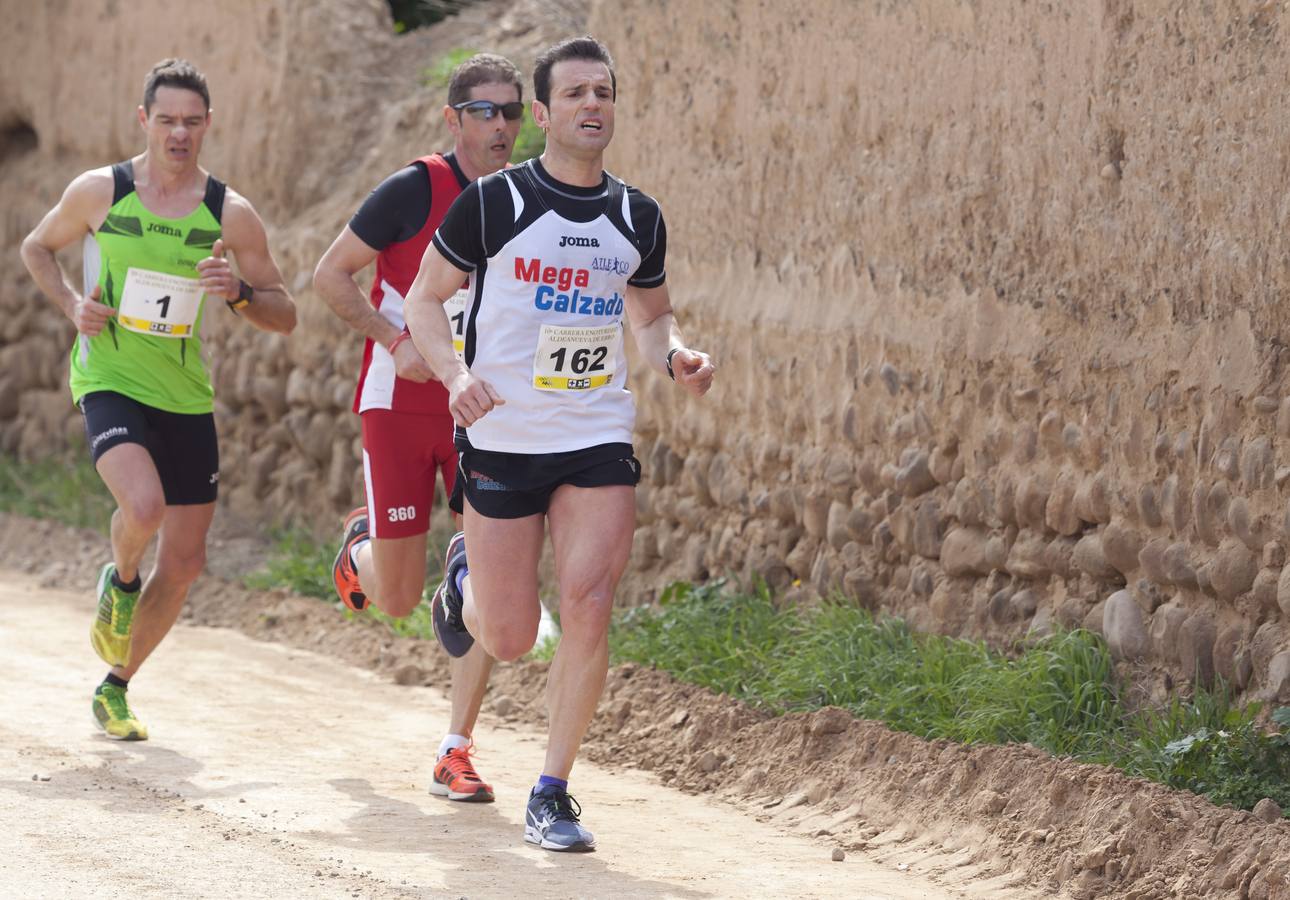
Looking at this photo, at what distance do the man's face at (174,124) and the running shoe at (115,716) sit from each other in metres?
1.97

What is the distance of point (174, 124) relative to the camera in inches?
268

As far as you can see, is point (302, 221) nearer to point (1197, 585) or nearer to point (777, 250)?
point (777, 250)

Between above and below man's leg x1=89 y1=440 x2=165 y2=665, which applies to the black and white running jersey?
above

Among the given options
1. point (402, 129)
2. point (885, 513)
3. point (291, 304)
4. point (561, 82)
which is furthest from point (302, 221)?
point (561, 82)

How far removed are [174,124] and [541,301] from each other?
2.24 m

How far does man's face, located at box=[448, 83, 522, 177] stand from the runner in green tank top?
3.67ft

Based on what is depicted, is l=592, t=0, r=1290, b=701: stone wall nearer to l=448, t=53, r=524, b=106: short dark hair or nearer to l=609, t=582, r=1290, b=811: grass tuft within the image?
l=609, t=582, r=1290, b=811: grass tuft

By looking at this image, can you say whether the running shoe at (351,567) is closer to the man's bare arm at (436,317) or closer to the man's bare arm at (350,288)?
the man's bare arm at (350,288)

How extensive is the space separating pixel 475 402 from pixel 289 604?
4.85 m

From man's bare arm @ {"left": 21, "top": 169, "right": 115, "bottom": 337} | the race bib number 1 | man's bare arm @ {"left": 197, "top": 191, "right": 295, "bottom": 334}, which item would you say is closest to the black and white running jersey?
the race bib number 1

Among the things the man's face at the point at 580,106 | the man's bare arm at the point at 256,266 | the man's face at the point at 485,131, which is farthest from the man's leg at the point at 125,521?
the man's face at the point at 580,106

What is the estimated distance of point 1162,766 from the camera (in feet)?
17.3

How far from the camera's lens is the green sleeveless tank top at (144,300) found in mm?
6816

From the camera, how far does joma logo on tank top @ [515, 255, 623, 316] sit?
17.3 ft
